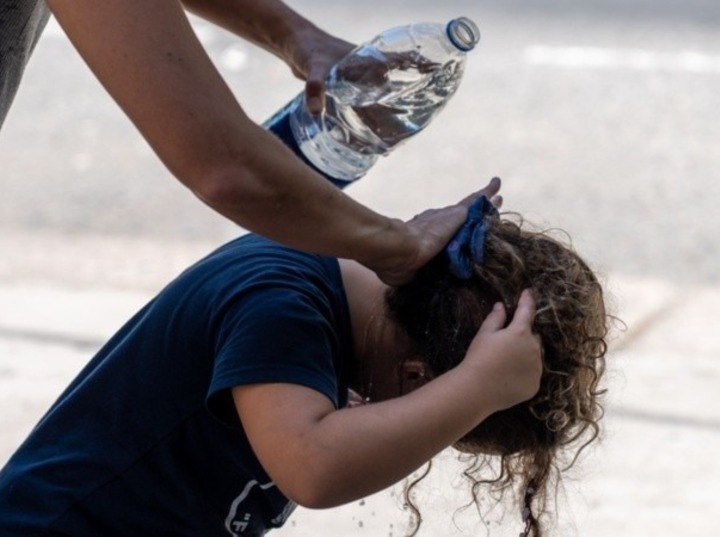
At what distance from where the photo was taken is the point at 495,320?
2.03m

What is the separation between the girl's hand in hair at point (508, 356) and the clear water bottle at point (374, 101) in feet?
1.98

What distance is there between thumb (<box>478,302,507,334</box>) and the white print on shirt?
372mm

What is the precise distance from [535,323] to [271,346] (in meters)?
0.38

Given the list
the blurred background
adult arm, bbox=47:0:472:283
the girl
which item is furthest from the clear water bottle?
the blurred background

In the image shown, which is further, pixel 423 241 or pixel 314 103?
pixel 314 103

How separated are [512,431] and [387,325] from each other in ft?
0.80

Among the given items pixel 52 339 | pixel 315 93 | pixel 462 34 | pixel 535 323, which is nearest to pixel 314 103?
pixel 315 93

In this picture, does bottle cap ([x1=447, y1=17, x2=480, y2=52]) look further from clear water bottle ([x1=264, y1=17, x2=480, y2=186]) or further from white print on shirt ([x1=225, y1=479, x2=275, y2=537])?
white print on shirt ([x1=225, y1=479, x2=275, y2=537])

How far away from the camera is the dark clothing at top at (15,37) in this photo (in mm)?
2162

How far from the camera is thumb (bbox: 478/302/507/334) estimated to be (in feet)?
6.62

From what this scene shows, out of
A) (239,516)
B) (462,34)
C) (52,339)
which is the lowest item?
(52,339)

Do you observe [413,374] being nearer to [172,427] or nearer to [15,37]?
[172,427]

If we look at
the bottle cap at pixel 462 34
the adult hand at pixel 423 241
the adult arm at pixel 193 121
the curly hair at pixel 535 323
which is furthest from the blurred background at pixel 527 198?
the adult arm at pixel 193 121

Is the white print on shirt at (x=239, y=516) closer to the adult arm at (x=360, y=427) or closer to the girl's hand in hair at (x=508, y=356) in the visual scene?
the adult arm at (x=360, y=427)
